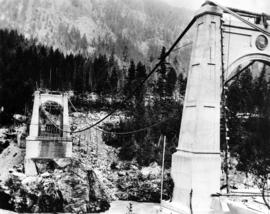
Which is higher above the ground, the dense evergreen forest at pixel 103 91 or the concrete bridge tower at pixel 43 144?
the dense evergreen forest at pixel 103 91

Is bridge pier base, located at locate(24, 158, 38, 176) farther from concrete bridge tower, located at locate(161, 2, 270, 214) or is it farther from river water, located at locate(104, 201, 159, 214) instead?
concrete bridge tower, located at locate(161, 2, 270, 214)

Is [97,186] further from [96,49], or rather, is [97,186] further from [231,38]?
[96,49]

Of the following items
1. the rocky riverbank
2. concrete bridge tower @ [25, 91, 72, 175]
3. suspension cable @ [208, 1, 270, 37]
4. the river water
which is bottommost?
the river water

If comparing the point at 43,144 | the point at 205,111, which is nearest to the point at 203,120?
the point at 205,111

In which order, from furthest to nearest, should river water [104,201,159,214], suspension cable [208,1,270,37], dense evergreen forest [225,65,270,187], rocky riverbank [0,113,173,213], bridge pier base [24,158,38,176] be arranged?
bridge pier base [24,158,38,176]
rocky riverbank [0,113,173,213]
river water [104,201,159,214]
dense evergreen forest [225,65,270,187]
suspension cable [208,1,270,37]

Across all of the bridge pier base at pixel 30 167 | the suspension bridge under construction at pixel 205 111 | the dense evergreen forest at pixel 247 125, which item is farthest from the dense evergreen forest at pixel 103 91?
the suspension bridge under construction at pixel 205 111

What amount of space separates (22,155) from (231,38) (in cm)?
2237

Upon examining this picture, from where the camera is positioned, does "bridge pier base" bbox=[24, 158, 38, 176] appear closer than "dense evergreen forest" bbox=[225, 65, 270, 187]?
No

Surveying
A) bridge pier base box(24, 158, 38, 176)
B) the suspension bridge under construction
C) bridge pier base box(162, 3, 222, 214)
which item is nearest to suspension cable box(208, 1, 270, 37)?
the suspension bridge under construction

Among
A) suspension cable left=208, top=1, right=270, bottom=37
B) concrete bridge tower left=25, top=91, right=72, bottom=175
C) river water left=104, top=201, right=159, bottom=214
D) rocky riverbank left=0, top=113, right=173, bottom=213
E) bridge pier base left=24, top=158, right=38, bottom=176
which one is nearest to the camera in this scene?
suspension cable left=208, top=1, right=270, bottom=37

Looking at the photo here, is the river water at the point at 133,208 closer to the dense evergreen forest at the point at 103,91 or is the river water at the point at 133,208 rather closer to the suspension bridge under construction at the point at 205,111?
the dense evergreen forest at the point at 103,91

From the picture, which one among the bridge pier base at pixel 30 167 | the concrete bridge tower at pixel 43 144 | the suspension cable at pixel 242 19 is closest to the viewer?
the suspension cable at pixel 242 19

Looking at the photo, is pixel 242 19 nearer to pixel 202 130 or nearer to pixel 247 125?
pixel 202 130

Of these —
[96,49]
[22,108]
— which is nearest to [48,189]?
[22,108]
